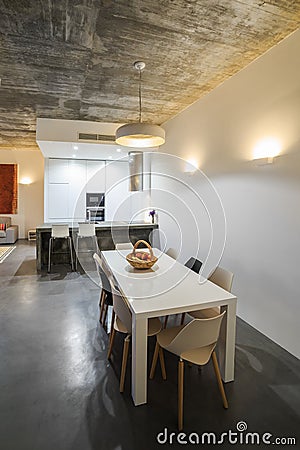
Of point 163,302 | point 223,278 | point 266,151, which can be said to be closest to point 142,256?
point 223,278

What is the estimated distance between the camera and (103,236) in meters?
5.91

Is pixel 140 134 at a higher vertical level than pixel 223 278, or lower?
higher

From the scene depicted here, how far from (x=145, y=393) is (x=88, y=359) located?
2.41 feet

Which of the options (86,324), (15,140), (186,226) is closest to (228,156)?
(186,226)

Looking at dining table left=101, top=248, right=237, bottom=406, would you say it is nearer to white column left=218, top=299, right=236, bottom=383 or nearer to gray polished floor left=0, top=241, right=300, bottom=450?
white column left=218, top=299, right=236, bottom=383

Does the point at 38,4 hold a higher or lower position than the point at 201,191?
higher

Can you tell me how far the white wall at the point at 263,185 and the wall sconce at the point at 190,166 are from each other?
0.46m

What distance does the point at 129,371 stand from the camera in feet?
7.36

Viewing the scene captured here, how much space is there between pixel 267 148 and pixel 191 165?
5.72ft

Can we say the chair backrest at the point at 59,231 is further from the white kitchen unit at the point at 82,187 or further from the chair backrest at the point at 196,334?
the chair backrest at the point at 196,334

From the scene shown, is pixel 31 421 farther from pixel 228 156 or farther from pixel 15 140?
pixel 15 140

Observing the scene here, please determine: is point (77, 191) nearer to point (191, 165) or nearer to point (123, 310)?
point (191, 165)

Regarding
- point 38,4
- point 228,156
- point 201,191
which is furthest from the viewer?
point 201,191

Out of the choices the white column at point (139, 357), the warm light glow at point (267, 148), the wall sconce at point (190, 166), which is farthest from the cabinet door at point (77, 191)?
the white column at point (139, 357)
